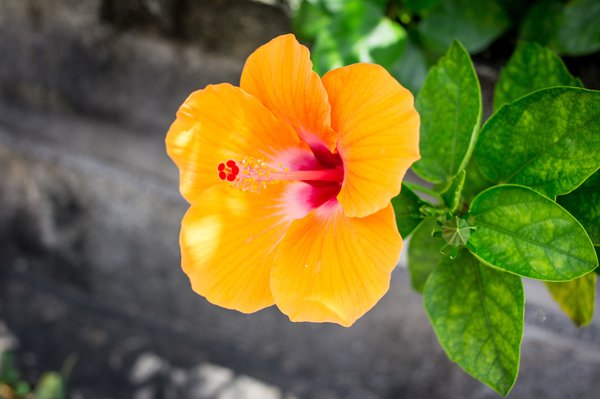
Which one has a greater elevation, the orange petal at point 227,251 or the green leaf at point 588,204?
the green leaf at point 588,204

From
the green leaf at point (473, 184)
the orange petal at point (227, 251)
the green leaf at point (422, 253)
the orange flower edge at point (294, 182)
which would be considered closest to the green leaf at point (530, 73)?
the green leaf at point (473, 184)

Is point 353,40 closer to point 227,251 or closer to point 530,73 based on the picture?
point 530,73

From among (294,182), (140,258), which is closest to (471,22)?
(294,182)

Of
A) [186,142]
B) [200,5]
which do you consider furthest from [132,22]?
[186,142]

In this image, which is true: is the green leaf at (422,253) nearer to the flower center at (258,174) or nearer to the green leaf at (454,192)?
the green leaf at (454,192)

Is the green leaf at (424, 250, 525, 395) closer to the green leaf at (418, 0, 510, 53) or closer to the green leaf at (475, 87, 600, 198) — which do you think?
the green leaf at (475, 87, 600, 198)

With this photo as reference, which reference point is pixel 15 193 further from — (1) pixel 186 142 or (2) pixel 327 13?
(1) pixel 186 142

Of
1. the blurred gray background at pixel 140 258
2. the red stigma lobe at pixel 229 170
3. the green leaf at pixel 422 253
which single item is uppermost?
the red stigma lobe at pixel 229 170
